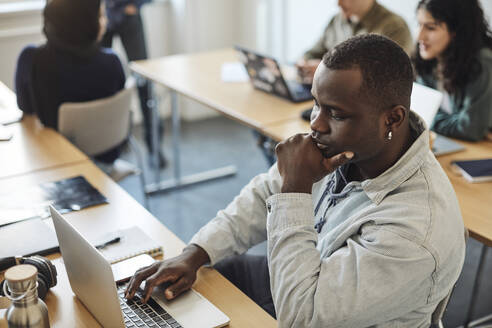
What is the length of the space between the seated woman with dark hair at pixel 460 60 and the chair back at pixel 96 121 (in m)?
1.30

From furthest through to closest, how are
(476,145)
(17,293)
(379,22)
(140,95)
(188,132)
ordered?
(188,132) → (140,95) → (379,22) → (476,145) → (17,293)

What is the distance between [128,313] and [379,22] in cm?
216

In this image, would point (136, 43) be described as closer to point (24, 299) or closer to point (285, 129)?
point (285, 129)

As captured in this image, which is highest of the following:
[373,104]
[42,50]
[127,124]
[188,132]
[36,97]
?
[373,104]

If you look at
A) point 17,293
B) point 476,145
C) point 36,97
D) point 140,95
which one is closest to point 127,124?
point 36,97

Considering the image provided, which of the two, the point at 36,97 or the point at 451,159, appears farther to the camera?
the point at 36,97

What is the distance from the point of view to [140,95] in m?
3.95

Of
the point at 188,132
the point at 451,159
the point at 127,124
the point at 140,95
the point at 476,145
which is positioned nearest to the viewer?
the point at 451,159

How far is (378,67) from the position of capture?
1.12 metres

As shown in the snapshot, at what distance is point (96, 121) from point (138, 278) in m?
1.31

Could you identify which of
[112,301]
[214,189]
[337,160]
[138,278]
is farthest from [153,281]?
[214,189]

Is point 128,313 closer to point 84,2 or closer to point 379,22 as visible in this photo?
point 84,2

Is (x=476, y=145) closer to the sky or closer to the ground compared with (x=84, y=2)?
closer to the ground

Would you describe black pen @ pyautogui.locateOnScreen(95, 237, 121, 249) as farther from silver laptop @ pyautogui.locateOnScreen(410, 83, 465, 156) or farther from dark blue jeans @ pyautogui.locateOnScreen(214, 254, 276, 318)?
silver laptop @ pyautogui.locateOnScreen(410, 83, 465, 156)
